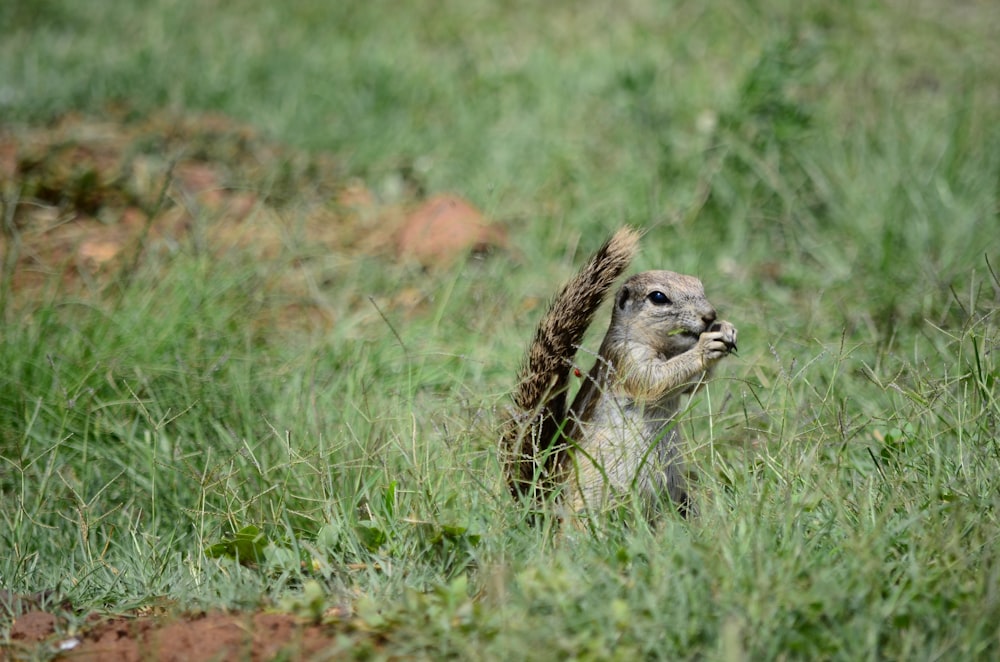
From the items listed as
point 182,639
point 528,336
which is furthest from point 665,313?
point 182,639

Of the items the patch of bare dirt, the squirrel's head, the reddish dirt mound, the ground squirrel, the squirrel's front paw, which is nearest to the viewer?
the reddish dirt mound

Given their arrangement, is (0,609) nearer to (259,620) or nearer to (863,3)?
(259,620)


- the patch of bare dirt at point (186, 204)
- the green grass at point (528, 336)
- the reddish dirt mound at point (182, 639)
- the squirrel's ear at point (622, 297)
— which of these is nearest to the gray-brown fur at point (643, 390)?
the squirrel's ear at point (622, 297)

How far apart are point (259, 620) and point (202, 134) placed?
12.9 ft

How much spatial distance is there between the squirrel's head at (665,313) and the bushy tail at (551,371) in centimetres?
29

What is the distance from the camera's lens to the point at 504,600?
2326 mm

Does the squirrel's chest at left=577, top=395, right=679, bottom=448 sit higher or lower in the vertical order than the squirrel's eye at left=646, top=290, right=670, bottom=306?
lower

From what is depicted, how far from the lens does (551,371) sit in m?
3.07

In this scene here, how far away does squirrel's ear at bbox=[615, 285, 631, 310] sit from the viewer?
337 centimetres

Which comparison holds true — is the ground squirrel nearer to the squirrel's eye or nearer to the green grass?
the squirrel's eye

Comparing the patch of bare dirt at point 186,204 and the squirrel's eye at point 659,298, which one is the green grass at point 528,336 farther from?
the squirrel's eye at point 659,298

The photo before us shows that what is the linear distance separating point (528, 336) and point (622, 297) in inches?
38.9

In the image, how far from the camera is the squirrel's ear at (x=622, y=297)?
3.37 meters

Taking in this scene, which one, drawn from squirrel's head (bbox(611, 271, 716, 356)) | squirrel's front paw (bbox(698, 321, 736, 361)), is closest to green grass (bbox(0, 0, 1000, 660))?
squirrel's front paw (bbox(698, 321, 736, 361))
